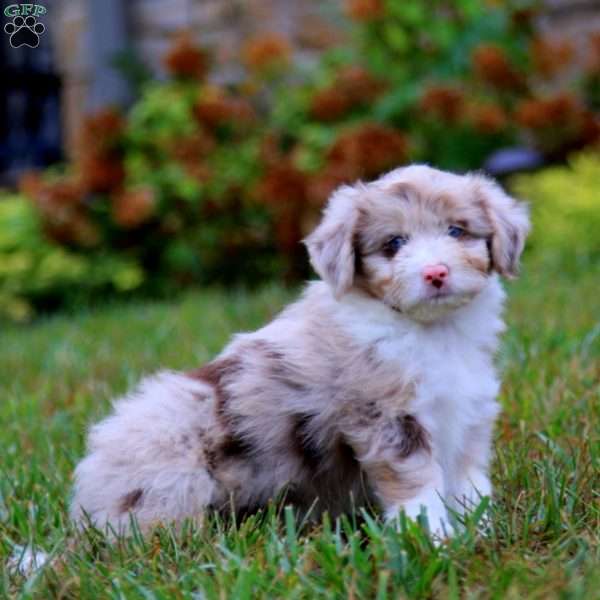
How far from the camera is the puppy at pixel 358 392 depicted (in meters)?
3.02

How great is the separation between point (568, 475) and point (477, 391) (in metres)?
0.45

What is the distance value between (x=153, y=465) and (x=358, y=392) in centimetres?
68

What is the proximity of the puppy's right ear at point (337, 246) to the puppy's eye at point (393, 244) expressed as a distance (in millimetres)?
104

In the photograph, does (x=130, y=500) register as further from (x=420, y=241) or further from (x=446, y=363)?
(x=420, y=241)

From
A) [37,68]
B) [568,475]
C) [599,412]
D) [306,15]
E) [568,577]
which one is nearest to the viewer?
[568,577]

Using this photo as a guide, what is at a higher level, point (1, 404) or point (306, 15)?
point (306, 15)

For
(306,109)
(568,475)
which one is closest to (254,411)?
(568,475)

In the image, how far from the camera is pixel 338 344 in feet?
10.3

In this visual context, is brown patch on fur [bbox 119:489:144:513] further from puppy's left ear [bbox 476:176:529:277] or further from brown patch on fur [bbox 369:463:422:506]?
puppy's left ear [bbox 476:176:529:277]

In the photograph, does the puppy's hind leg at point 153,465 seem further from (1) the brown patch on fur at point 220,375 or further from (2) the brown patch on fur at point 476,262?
(2) the brown patch on fur at point 476,262

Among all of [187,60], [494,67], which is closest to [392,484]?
[494,67]

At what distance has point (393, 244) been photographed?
315 cm

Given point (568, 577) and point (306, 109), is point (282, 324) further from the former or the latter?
point (306, 109)

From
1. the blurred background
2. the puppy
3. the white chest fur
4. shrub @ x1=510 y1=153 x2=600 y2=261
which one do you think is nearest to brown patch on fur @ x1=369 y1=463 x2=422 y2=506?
the puppy
